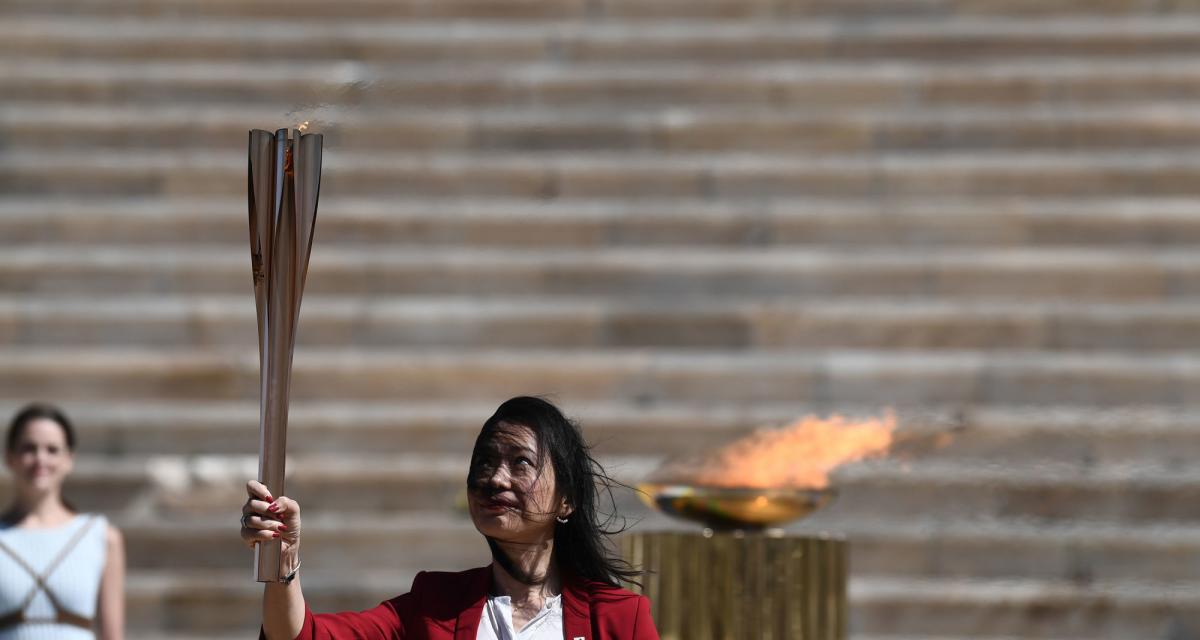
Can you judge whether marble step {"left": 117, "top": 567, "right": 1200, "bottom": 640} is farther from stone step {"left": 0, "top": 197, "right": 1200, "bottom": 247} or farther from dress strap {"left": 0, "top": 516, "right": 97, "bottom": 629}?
stone step {"left": 0, "top": 197, "right": 1200, "bottom": 247}

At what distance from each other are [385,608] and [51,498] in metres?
2.94

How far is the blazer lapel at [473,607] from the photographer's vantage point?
293 cm

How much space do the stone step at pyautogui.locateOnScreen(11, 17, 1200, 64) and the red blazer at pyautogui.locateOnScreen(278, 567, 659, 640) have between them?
6.84 meters

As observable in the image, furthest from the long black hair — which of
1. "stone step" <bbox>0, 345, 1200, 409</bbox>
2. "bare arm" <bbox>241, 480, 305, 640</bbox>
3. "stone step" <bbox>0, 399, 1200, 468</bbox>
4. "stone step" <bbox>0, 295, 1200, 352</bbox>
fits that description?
"stone step" <bbox>0, 295, 1200, 352</bbox>

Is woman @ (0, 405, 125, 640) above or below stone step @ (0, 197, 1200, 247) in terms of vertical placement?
below

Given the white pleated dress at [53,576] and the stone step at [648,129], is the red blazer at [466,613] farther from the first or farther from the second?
the stone step at [648,129]

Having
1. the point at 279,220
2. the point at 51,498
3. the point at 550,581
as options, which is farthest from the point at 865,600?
the point at 279,220

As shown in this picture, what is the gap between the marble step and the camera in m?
7.18

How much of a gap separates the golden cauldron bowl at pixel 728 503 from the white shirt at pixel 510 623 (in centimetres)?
235

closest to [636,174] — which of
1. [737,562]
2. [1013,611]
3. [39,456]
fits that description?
[1013,611]

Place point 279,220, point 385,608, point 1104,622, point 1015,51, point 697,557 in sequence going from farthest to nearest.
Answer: point 1015,51 < point 1104,622 < point 697,557 < point 385,608 < point 279,220

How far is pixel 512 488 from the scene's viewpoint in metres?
2.95

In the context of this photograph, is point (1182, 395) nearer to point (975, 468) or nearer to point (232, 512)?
point (975, 468)

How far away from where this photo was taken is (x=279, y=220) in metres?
2.68
